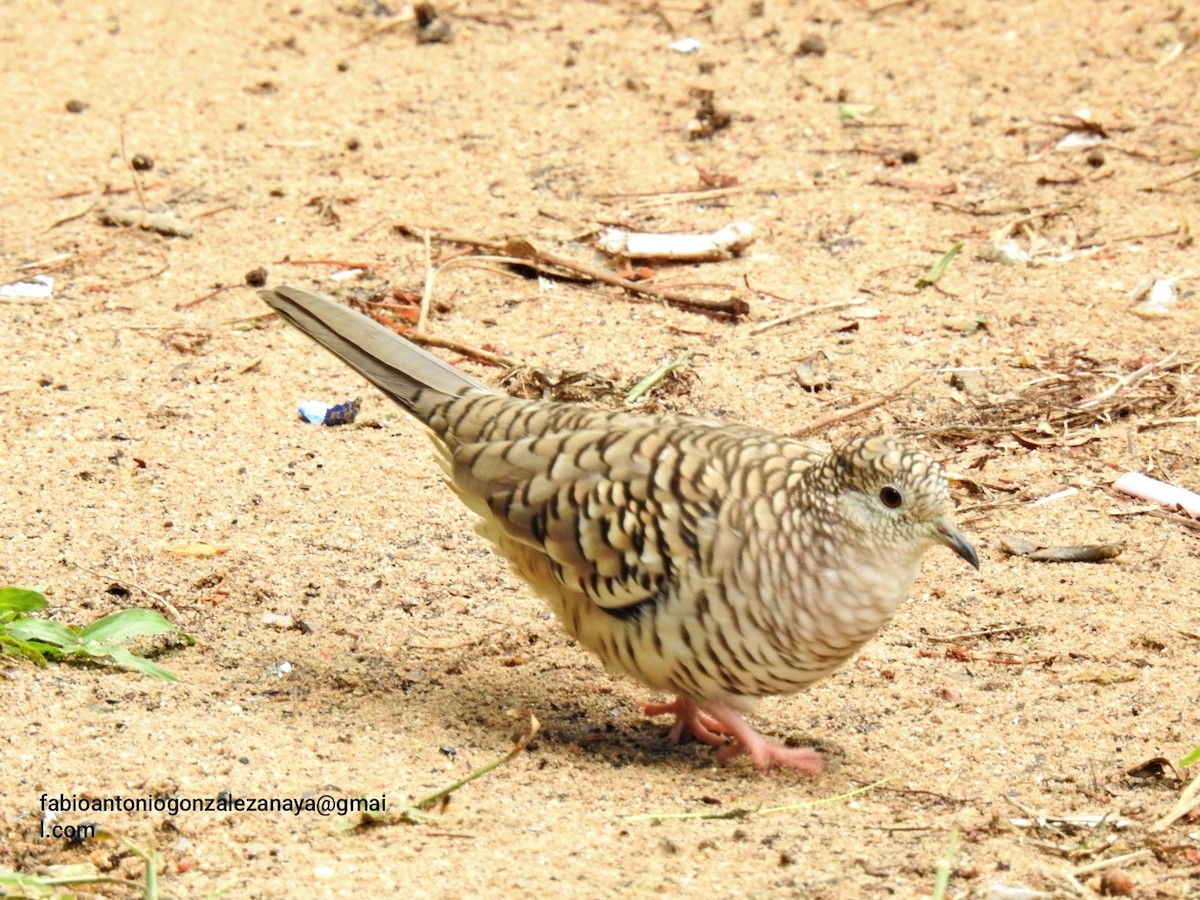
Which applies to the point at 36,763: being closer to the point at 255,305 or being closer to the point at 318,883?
the point at 318,883

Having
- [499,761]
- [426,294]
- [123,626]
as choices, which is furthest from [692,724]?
[426,294]

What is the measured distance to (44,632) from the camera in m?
4.18

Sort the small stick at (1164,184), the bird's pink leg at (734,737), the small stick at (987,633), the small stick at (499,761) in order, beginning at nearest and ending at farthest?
1. the small stick at (499,761)
2. the bird's pink leg at (734,737)
3. the small stick at (987,633)
4. the small stick at (1164,184)

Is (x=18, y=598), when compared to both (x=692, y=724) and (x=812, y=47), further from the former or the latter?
(x=812, y=47)

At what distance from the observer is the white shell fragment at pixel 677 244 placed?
6.84 meters

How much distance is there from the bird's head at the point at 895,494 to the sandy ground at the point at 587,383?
632 mm

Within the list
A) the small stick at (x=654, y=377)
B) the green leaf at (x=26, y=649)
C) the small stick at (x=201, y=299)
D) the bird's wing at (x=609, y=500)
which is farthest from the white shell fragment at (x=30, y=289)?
the bird's wing at (x=609, y=500)

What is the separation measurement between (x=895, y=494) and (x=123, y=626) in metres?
2.10

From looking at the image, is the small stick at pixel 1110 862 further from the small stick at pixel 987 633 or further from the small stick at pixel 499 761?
the small stick at pixel 499 761

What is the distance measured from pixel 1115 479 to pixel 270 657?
2893mm

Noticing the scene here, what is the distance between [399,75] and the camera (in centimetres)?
862

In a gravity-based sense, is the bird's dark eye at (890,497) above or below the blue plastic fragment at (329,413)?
above

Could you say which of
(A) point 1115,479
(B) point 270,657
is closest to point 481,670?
(B) point 270,657

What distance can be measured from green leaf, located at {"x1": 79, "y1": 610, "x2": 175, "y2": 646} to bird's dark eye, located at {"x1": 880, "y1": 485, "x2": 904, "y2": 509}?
1954 mm
